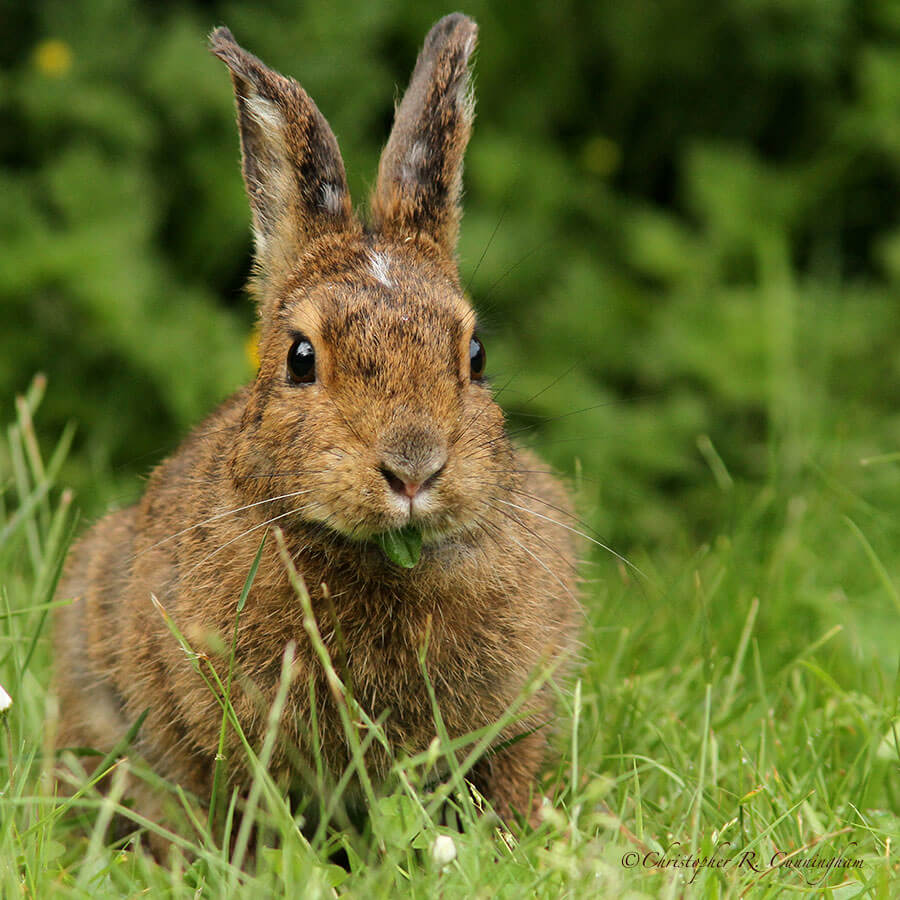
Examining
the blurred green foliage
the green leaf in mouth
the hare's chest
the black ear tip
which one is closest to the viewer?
the green leaf in mouth

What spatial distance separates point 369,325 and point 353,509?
43 centimetres

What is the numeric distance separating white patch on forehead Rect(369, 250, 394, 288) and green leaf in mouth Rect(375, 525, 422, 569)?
22.3 inches

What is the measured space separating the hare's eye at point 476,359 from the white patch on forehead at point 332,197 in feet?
1.60

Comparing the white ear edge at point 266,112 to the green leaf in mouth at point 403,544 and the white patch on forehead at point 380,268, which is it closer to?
the white patch on forehead at point 380,268

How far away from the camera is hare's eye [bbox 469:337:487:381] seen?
2975 mm

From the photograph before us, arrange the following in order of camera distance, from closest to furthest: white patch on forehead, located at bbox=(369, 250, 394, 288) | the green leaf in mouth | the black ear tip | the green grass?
the green grass < the green leaf in mouth < white patch on forehead, located at bbox=(369, 250, 394, 288) < the black ear tip

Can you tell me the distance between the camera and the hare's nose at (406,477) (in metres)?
2.51

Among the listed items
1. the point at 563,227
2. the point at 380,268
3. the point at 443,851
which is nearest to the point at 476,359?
the point at 380,268

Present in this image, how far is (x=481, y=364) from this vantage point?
3.02 metres

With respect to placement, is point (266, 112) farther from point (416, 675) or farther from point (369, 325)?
point (416, 675)

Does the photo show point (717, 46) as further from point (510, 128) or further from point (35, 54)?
point (35, 54)

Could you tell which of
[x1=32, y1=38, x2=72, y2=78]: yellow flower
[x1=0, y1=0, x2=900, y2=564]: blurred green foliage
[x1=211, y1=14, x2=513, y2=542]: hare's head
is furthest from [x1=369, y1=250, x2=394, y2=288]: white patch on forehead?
[x1=32, y1=38, x2=72, y2=78]: yellow flower

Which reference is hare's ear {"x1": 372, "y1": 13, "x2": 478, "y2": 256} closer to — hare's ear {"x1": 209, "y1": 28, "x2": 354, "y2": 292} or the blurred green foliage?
hare's ear {"x1": 209, "y1": 28, "x2": 354, "y2": 292}

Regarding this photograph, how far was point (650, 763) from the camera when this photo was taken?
108 inches
